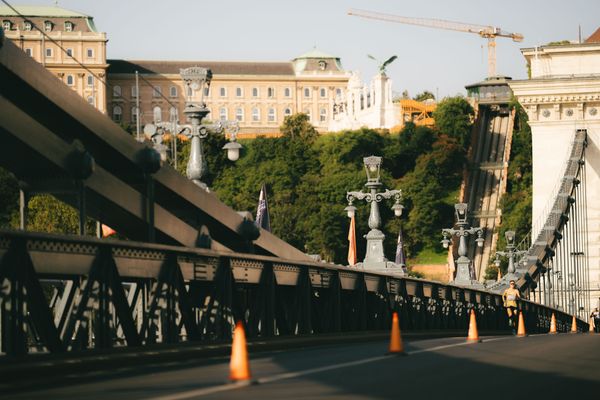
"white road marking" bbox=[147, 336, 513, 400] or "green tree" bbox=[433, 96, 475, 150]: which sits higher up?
"green tree" bbox=[433, 96, 475, 150]

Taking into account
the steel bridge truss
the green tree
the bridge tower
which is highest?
the green tree

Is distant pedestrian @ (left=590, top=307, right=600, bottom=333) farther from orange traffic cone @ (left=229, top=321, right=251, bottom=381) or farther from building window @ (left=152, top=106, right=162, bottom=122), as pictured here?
orange traffic cone @ (left=229, top=321, right=251, bottom=381)

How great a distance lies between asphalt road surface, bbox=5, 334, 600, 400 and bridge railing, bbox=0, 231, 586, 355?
3.15 feet

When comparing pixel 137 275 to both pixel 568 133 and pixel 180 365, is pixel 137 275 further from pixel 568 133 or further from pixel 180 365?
pixel 568 133

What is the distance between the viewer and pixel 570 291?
8650 centimetres

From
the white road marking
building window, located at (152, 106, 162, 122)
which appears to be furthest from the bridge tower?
the white road marking

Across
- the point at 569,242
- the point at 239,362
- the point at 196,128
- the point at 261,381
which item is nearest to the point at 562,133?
the point at 569,242

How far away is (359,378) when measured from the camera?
1655 cm

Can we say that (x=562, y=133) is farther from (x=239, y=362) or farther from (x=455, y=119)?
(x=455, y=119)

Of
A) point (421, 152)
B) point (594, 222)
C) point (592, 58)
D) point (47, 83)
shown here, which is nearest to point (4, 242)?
point (47, 83)

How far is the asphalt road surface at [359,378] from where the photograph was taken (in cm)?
1470

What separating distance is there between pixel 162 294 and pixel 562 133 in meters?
74.0

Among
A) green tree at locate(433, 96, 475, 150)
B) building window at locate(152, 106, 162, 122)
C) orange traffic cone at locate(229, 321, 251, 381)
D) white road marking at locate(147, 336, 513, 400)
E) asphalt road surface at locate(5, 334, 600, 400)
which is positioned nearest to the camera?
white road marking at locate(147, 336, 513, 400)

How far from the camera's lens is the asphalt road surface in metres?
14.7
